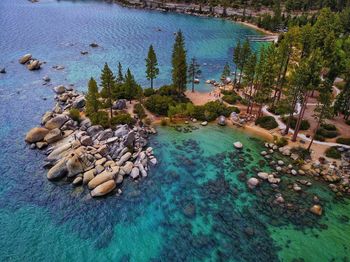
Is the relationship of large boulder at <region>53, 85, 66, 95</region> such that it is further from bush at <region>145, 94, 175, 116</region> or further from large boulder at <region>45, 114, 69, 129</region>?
bush at <region>145, 94, 175, 116</region>

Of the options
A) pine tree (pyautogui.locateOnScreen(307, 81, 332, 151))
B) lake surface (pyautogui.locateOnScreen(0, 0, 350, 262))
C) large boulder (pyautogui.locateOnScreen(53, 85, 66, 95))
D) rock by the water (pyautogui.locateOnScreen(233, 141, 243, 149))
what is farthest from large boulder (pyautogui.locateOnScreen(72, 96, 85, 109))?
pine tree (pyautogui.locateOnScreen(307, 81, 332, 151))

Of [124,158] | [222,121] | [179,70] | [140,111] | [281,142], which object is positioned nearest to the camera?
[124,158]

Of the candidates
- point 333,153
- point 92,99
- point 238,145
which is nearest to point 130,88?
point 92,99

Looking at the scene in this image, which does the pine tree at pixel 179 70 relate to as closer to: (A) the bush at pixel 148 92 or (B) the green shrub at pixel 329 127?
(A) the bush at pixel 148 92

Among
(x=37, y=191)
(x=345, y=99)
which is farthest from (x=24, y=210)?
(x=345, y=99)

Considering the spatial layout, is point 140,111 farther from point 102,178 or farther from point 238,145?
point 238,145

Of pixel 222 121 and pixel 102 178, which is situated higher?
pixel 222 121
